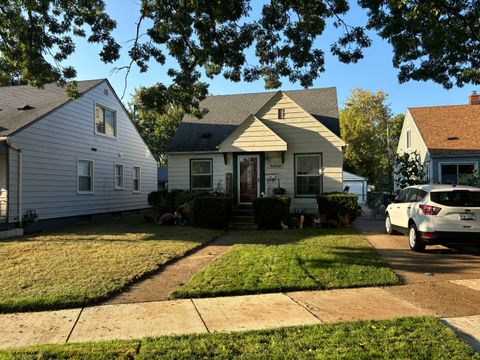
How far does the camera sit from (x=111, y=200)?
64.9 ft

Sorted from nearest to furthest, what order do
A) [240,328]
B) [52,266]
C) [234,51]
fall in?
[240,328]
[52,266]
[234,51]

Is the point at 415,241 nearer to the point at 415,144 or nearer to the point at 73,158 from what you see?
the point at 73,158

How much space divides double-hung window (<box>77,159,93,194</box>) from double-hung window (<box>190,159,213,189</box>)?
4.85 m

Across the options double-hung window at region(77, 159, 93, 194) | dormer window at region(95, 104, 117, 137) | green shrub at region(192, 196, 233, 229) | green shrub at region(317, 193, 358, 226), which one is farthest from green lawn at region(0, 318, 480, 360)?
dormer window at region(95, 104, 117, 137)

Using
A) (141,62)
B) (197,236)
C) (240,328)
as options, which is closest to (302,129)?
(197,236)

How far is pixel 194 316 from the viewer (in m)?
5.07

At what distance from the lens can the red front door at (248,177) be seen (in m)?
16.4

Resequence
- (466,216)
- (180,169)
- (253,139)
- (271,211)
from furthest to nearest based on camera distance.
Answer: (180,169) → (253,139) → (271,211) → (466,216)

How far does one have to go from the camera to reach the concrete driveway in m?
5.48

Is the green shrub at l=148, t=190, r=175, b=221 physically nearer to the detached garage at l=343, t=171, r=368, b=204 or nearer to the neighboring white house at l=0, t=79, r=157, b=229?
the neighboring white house at l=0, t=79, r=157, b=229

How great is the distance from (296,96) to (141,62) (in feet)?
36.6

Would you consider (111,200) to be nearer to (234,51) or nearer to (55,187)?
(55,187)

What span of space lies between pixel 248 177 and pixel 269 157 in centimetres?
122

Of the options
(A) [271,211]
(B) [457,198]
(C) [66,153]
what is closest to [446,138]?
(A) [271,211]
